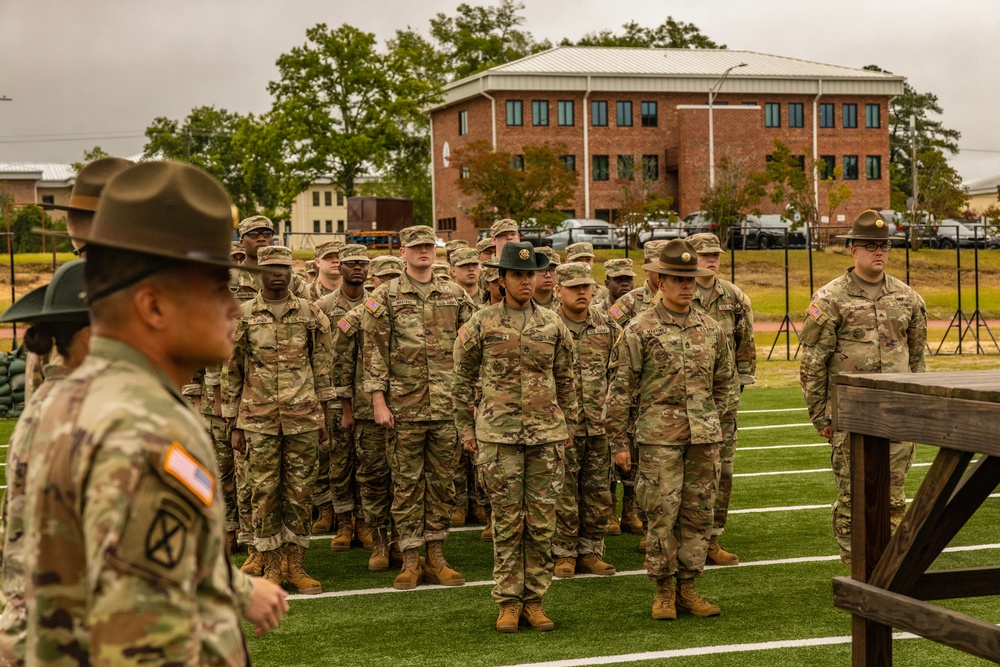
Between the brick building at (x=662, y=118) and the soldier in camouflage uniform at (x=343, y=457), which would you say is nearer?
the soldier in camouflage uniform at (x=343, y=457)

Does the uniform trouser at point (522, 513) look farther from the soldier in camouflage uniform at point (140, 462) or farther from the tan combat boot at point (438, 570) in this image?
the soldier in camouflage uniform at point (140, 462)

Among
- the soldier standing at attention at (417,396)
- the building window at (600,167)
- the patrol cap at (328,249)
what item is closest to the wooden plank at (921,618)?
the soldier standing at attention at (417,396)

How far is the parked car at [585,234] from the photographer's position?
45688 mm

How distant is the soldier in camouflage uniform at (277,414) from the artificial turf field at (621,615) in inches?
19.8

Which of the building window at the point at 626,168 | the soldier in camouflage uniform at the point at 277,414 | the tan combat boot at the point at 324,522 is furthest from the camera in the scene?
the building window at the point at 626,168

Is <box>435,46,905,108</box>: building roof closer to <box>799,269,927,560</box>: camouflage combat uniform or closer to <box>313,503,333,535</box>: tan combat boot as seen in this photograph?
<box>313,503,333,535</box>: tan combat boot

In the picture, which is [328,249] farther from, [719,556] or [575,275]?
[719,556]

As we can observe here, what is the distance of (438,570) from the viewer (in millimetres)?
8930

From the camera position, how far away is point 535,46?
268 ft

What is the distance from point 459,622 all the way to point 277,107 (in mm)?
50913

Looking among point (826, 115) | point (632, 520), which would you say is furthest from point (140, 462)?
point (826, 115)

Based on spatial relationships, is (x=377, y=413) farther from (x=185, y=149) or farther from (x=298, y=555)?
(x=185, y=149)

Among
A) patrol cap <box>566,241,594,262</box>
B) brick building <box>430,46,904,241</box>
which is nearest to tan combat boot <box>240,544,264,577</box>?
patrol cap <box>566,241,594,262</box>

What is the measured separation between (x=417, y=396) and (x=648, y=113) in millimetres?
56567
